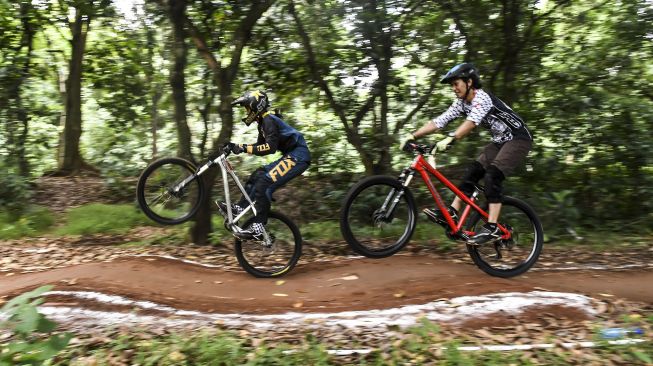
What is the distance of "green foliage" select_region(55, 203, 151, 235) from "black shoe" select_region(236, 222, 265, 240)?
12.9 ft

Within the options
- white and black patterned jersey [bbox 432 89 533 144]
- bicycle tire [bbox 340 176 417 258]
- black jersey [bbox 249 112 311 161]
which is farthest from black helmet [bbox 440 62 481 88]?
black jersey [bbox 249 112 311 161]

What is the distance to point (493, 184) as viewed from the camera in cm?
538

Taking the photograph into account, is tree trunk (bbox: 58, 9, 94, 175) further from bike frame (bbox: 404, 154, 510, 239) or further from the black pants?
bike frame (bbox: 404, 154, 510, 239)

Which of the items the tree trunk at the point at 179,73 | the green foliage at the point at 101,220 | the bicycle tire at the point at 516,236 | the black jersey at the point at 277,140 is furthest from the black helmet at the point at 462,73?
the green foliage at the point at 101,220

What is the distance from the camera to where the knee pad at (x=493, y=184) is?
210 inches

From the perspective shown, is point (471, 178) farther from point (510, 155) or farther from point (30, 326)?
point (30, 326)

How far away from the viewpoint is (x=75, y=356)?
3.82 meters

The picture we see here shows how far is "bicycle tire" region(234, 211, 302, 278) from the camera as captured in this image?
571cm

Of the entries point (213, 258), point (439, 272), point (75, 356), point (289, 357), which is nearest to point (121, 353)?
point (75, 356)

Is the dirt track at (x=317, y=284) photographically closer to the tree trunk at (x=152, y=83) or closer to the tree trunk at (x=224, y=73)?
the tree trunk at (x=224, y=73)

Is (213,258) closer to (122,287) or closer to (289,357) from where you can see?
(122,287)

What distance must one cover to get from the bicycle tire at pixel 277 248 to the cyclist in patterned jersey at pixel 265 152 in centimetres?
20

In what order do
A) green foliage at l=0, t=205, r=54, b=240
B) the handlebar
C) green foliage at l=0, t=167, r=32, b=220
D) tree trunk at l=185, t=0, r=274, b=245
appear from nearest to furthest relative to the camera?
the handlebar < tree trunk at l=185, t=0, r=274, b=245 < green foliage at l=0, t=205, r=54, b=240 < green foliage at l=0, t=167, r=32, b=220

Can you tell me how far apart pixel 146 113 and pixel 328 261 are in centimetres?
667
